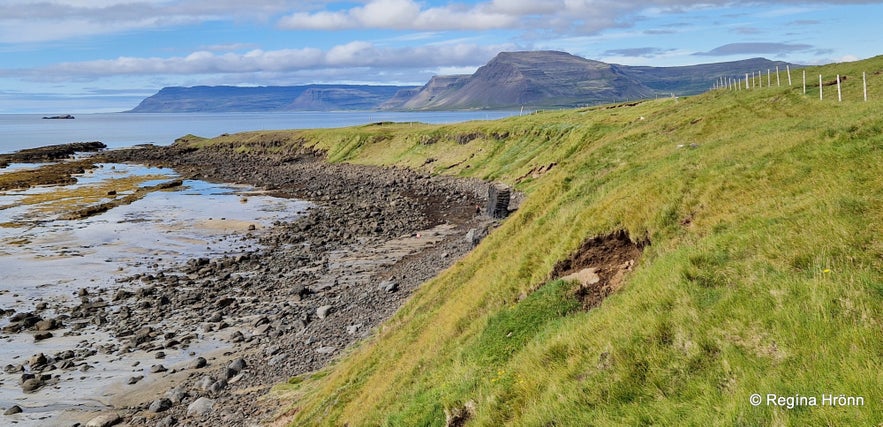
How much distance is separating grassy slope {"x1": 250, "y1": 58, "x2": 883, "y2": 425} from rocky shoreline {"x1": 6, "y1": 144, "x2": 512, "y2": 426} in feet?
10.5

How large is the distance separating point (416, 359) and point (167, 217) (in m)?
55.7

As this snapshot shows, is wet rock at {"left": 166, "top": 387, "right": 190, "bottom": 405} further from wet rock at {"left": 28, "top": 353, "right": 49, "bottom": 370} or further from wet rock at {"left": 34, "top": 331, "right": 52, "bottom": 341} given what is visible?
wet rock at {"left": 34, "top": 331, "right": 52, "bottom": 341}

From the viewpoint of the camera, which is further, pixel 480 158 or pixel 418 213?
pixel 480 158

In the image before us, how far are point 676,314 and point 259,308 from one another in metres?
27.0

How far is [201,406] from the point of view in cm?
2077

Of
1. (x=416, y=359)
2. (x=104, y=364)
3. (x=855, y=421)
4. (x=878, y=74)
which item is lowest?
(x=104, y=364)

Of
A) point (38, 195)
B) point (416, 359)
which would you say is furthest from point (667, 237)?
point (38, 195)

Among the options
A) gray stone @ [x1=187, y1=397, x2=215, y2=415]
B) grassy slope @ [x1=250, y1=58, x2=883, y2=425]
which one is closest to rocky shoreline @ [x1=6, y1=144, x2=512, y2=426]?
gray stone @ [x1=187, y1=397, x2=215, y2=415]

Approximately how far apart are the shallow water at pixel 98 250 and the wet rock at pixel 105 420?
147cm

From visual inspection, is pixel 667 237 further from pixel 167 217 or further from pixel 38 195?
pixel 38 195

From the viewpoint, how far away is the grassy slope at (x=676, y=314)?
7551 millimetres

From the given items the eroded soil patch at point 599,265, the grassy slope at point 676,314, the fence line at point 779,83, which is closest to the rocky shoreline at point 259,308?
the grassy slope at point 676,314

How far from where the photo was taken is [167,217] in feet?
208

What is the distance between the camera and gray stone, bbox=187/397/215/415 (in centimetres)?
2048
